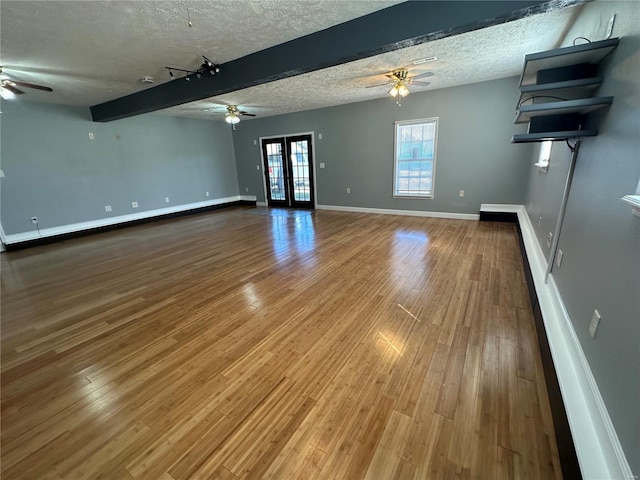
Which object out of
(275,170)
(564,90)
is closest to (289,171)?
(275,170)

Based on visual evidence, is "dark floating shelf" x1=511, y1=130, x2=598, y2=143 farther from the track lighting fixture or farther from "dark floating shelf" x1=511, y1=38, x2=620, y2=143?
the track lighting fixture

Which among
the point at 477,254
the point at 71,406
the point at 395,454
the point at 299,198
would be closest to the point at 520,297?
the point at 477,254

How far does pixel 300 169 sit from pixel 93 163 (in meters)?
4.85

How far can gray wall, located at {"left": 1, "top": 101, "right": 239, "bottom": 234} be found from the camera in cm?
488

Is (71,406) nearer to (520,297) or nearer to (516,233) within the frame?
(520,297)

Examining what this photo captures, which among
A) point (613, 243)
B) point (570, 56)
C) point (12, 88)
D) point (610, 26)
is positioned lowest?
point (613, 243)

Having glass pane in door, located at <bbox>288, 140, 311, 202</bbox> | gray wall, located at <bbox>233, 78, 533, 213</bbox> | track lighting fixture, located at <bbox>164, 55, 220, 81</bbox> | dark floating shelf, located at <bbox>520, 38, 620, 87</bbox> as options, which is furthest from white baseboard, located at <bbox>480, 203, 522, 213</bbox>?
track lighting fixture, located at <bbox>164, 55, 220, 81</bbox>

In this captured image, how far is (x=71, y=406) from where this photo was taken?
1567 millimetres

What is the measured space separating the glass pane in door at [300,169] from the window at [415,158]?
2586 mm

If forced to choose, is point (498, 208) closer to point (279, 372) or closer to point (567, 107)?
point (567, 107)

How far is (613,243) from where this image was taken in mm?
1218

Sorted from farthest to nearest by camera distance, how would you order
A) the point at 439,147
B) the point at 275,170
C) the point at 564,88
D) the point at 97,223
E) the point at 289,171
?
the point at 275,170 < the point at 289,171 < the point at 97,223 < the point at 439,147 < the point at 564,88

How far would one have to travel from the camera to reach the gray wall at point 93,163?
488 centimetres

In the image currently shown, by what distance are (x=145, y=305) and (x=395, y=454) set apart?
103 inches
